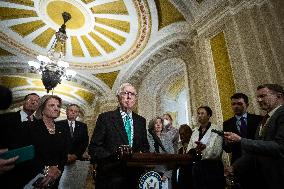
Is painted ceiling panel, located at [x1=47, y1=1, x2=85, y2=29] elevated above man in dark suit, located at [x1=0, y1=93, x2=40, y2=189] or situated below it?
above

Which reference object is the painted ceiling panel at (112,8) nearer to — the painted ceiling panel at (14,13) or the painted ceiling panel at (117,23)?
the painted ceiling panel at (117,23)

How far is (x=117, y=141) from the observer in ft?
7.52

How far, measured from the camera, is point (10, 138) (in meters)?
2.04

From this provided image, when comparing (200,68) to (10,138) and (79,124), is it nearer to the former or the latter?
(79,124)

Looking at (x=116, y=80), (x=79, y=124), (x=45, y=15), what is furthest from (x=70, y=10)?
(x=79, y=124)

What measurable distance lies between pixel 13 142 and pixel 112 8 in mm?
7506

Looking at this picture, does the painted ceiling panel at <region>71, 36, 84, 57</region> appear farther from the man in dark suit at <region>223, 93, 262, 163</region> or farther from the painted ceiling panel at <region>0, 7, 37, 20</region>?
the man in dark suit at <region>223, 93, 262, 163</region>

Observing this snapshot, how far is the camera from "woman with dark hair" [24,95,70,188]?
2.39 m

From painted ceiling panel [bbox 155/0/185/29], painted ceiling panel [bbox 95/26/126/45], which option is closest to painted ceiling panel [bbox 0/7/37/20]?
painted ceiling panel [bbox 95/26/126/45]

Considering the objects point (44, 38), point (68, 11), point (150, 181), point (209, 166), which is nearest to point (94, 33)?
point (68, 11)

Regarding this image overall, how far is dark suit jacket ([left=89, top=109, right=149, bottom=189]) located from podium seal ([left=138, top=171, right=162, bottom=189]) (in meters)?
0.14

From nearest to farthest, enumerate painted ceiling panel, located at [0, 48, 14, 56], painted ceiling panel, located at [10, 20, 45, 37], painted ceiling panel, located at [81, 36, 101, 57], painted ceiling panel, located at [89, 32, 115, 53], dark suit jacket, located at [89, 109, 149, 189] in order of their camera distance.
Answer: dark suit jacket, located at [89, 109, 149, 189] → painted ceiling panel, located at [10, 20, 45, 37] → painted ceiling panel, located at [89, 32, 115, 53] → painted ceiling panel, located at [81, 36, 101, 57] → painted ceiling panel, located at [0, 48, 14, 56]

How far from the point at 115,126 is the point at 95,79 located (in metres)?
10.5

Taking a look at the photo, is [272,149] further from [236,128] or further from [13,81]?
[13,81]
